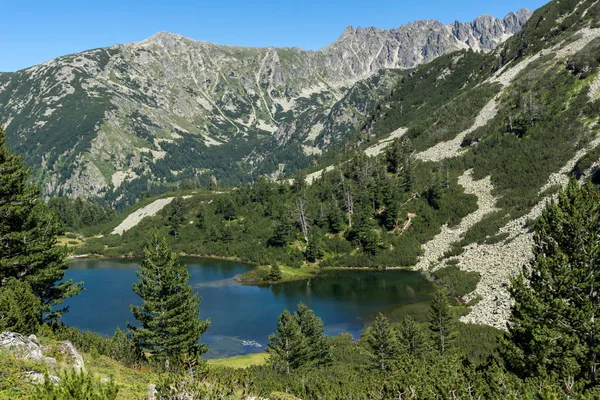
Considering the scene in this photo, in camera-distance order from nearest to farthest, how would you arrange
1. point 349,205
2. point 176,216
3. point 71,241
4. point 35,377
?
point 35,377 → point 349,205 → point 176,216 → point 71,241

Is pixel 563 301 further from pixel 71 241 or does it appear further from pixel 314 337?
pixel 71 241

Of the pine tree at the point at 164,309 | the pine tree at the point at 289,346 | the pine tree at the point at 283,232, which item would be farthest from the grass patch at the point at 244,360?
the pine tree at the point at 283,232

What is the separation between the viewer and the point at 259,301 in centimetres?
8619

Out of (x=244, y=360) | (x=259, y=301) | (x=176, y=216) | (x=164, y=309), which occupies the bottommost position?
(x=244, y=360)

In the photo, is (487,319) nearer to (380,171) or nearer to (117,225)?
(380,171)

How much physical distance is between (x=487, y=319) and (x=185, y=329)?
4537 centimetres

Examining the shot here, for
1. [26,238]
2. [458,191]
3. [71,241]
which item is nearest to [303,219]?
[458,191]

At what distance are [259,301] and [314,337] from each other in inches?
1648

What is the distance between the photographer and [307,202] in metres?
130

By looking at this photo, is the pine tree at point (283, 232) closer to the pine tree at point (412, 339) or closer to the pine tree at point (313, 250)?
the pine tree at point (313, 250)

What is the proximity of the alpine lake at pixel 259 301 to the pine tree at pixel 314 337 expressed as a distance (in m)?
17.6

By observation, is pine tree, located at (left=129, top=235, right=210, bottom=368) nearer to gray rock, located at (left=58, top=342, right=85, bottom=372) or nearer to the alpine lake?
gray rock, located at (left=58, top=342, right=85, bottom=372)

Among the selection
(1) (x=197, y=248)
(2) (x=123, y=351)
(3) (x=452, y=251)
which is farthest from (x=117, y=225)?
(2) (x=123, y=351)

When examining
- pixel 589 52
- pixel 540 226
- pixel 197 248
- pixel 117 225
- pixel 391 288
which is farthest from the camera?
pixel 117 225
